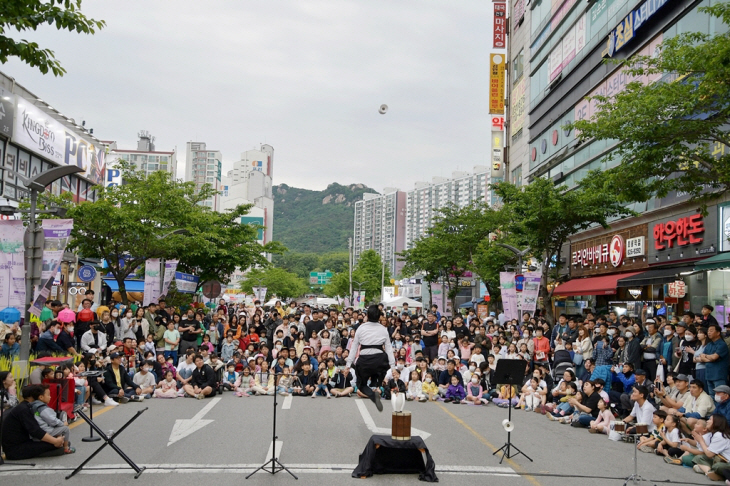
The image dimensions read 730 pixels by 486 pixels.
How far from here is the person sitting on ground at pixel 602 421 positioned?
1234cm

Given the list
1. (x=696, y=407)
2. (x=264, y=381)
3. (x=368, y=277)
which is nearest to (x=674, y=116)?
(x=696, y=407)

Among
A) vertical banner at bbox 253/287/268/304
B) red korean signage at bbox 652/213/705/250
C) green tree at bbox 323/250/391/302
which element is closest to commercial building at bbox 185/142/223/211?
green tree at bbox 323/250/391/302

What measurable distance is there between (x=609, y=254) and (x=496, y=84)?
89.2ft

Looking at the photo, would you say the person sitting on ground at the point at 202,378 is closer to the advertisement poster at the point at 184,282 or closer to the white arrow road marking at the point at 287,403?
the white arrow road marking at the point at 287,403

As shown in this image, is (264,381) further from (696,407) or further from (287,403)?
(696,407)

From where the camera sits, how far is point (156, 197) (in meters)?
26.5

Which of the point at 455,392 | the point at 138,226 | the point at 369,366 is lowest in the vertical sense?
the point at 455,392

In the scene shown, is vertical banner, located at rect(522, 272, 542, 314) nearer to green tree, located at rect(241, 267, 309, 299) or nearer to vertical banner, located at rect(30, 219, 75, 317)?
vertical banner, located at rect(30, 219, 75, 317)

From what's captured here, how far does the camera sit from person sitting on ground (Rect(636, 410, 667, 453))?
10625 mm

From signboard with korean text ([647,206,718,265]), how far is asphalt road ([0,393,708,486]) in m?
11.7

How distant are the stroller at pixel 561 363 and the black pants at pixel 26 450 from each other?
1203 centimetres

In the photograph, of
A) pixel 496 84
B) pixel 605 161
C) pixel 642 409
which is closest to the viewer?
pixel 642 409

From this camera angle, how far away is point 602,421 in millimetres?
12516

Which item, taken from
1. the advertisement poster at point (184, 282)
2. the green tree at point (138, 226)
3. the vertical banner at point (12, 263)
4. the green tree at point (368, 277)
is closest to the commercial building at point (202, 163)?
the green tree at point (368, 277)
